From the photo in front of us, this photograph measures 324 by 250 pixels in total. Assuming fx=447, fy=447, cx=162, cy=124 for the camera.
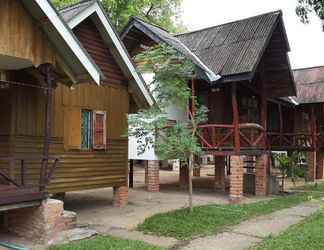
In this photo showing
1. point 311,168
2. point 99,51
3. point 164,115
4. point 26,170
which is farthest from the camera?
point 311,168

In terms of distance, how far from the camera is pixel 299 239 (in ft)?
29.8

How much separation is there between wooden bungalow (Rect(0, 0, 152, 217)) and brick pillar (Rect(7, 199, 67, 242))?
0.97 ft

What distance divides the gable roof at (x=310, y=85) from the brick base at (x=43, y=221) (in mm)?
16677

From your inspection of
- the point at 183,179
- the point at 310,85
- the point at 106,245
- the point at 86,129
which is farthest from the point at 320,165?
the point at 106,245

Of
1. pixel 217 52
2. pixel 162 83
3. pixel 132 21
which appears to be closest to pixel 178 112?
pixel 217 52

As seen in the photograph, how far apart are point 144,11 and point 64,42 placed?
88.2 ft

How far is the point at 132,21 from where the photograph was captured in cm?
1761

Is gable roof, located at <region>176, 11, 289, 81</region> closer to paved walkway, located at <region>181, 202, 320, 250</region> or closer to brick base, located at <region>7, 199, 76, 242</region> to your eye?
paved walkway, located at <region>181, 202, 320, 250</region>

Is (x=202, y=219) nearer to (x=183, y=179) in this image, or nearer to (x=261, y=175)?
(x=261, y=175)

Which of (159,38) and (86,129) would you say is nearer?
(86,129)

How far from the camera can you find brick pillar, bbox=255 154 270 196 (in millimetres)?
17203

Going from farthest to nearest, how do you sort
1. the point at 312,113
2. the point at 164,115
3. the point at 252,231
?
the point at 312,113, the point at 164,115, the point at 252,231

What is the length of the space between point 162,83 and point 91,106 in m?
2.12

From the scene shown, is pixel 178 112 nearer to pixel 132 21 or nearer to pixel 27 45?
pixel 132 21
